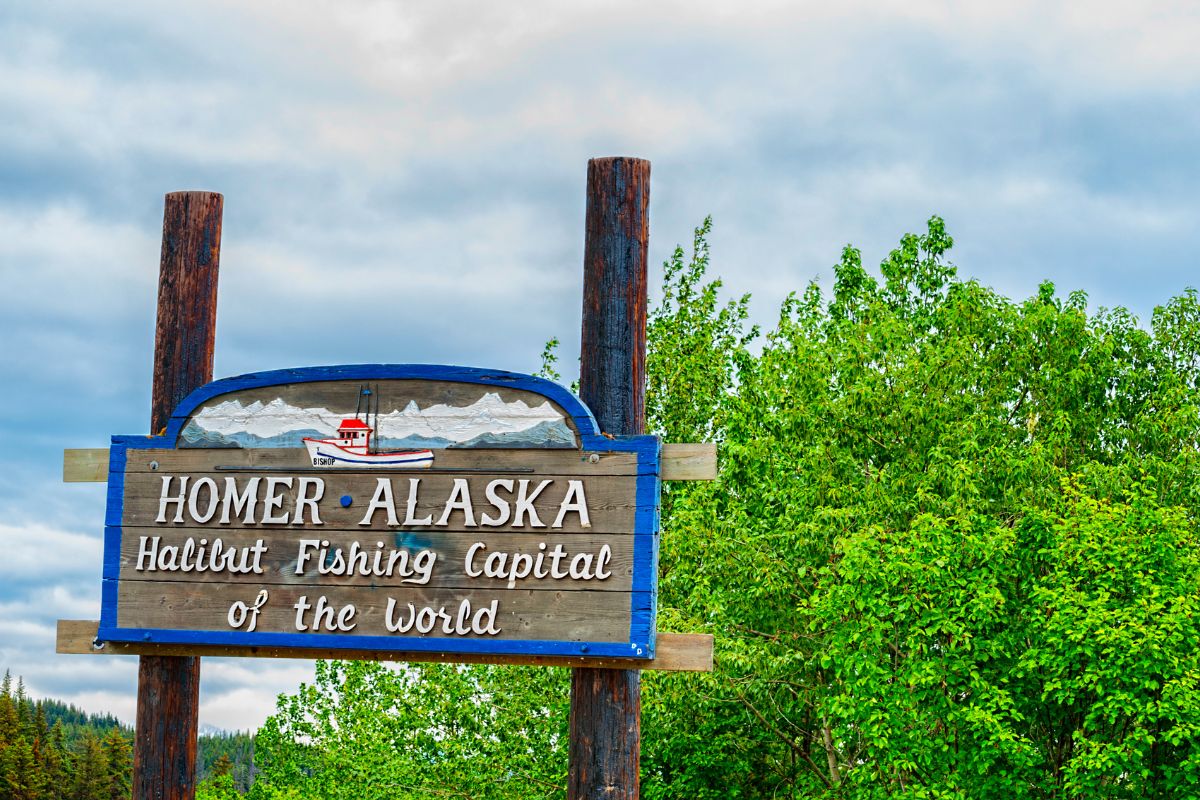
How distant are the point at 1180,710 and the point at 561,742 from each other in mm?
10268

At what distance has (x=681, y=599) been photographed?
73.1 feet

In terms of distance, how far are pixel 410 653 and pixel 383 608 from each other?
12.7 inches

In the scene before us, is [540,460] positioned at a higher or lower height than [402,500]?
higher

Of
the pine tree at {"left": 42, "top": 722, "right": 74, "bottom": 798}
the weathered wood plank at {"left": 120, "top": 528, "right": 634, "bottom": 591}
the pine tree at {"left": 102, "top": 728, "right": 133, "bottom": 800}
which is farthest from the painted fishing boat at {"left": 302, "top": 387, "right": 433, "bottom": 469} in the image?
the pine tree at {"left": 102, "top": 728, "right": 133, "bottom": 800}

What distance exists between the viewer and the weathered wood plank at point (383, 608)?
23.8 feet

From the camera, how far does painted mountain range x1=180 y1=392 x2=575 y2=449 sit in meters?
7.52

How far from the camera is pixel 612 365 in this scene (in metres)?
7.48

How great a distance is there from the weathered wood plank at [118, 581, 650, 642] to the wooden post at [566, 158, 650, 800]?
31 cm

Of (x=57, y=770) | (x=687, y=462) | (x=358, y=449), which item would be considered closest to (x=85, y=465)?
(x=358, y=449)

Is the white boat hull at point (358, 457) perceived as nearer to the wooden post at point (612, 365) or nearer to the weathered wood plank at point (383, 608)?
the weathered wood plank at point (383, 608)

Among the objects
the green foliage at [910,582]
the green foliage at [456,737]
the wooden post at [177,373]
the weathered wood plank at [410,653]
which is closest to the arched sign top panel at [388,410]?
the wooden post at [177,373]

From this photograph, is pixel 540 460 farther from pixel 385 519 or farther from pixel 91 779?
pixel 91 779

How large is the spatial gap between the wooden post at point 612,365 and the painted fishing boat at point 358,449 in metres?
A: 1.25

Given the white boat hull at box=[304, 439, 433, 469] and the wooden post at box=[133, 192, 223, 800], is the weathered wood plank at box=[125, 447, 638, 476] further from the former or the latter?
the wooden post at box=[133, 192, 223, 800]
